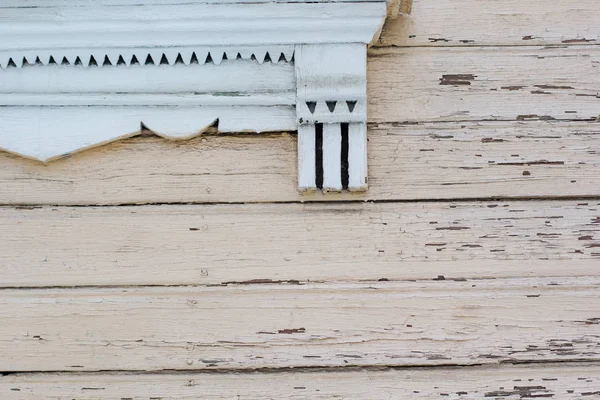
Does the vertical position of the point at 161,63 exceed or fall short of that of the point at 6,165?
it exceeds it

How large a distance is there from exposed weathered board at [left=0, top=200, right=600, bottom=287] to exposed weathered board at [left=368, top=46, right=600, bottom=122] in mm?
144

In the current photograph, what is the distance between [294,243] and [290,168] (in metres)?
0.11

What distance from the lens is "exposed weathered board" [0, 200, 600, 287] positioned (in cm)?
92

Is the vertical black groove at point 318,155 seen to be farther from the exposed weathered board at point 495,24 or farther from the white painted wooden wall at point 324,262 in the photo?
the exposed weathered board at point 495,24

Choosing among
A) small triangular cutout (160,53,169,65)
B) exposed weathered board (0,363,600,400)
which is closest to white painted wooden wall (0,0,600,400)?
exposed weathered board (0,363,600,400)

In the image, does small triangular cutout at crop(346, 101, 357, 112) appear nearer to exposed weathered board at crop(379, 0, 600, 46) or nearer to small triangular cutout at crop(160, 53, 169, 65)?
exposed weathered board at crop(379, 0, 600, 46)

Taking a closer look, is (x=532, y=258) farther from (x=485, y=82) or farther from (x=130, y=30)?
(x=130, y=30)

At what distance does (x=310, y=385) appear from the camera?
906 millimetres

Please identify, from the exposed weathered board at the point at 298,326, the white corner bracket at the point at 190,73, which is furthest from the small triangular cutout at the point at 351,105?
the exposed weathered board at the point at 298,326

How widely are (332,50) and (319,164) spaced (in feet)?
0.54

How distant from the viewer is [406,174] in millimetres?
936

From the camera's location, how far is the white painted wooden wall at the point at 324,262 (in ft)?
2.98

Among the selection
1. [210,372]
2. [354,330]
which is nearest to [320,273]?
[354,330]

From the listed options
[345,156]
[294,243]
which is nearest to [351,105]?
[345,156]
